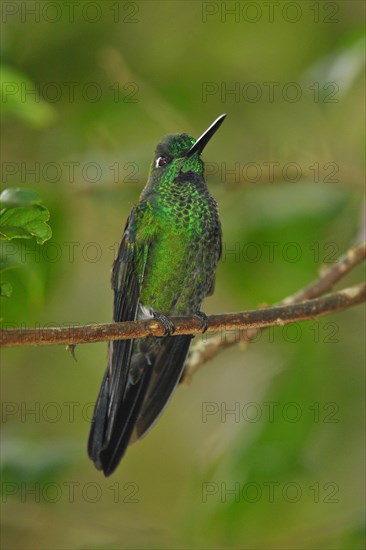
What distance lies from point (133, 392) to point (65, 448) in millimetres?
331

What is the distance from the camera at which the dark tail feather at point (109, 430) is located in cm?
281

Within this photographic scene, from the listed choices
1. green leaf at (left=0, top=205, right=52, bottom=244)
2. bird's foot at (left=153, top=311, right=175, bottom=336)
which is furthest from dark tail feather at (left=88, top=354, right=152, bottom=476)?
green leaf at (left=0, top=205, right=52, bottom=244)

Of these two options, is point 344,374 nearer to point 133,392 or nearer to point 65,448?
point 133,392

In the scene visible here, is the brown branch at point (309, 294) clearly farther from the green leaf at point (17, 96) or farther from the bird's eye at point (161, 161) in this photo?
the green leaf at point (17, 96)

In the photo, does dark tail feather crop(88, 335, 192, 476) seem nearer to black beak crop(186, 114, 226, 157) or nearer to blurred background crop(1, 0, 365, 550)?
blurred background crop(1, 0, 365, 550)

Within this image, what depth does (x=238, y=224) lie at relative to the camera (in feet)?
12.2

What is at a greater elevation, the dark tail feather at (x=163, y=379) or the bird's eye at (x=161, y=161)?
the bird's eye at (x=161, y=161)

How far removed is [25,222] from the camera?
2182 millimetres

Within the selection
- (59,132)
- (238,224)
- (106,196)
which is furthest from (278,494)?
(59,132)

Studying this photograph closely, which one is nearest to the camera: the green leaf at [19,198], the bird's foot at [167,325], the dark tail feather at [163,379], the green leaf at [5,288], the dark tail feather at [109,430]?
the green leaf at [19,198]

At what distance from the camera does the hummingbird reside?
114 inches

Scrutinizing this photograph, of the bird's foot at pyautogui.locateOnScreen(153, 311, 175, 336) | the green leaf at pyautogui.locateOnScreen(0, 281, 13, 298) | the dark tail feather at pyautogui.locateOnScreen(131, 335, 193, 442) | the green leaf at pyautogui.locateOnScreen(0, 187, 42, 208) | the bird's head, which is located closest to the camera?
the green leaf at pyautogui.locateOnScreen(0, 187, 42, 208)

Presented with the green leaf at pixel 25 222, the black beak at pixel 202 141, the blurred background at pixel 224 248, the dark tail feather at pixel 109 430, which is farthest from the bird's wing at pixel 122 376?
the green leaf at pixel 25 222

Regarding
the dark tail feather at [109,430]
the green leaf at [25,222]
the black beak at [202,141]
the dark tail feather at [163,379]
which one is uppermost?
the black beak at [202,141]
